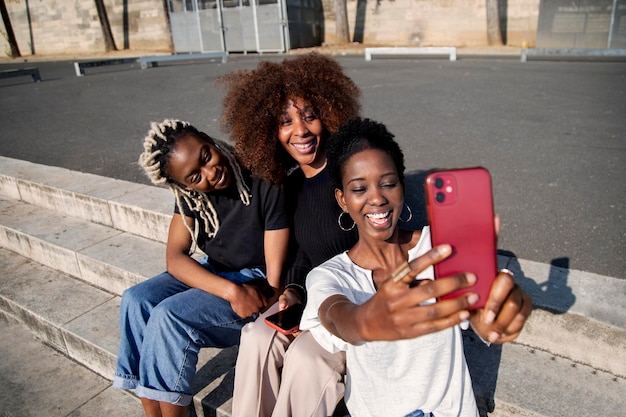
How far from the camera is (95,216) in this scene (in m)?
4.37

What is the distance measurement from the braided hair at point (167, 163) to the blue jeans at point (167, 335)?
0.40m

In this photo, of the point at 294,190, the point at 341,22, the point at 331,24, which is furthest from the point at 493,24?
the point at 294,190

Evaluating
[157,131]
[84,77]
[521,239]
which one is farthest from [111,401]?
[84,77]

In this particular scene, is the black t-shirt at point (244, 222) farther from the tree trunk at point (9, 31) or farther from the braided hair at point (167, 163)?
the tree trunk at point (9, 31)

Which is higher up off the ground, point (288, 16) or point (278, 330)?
point (288, 16)

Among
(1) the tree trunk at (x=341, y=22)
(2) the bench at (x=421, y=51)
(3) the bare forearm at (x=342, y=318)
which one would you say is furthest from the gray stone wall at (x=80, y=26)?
(3) the bare forearm at (x=342, y=318)

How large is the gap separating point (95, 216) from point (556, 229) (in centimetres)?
376

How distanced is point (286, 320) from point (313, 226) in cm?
49

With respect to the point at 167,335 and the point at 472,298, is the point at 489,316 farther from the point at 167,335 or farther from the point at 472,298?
the point at 167,335

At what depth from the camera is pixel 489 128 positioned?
5770 millimetres

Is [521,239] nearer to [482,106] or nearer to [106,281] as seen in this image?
[106,281]

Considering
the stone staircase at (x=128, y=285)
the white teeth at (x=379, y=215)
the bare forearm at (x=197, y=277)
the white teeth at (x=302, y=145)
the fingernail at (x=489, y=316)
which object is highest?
the white teeth at (x=302, y=145)

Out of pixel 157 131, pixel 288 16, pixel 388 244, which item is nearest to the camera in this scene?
pixel 388 244

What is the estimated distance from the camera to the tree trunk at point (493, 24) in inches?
678
